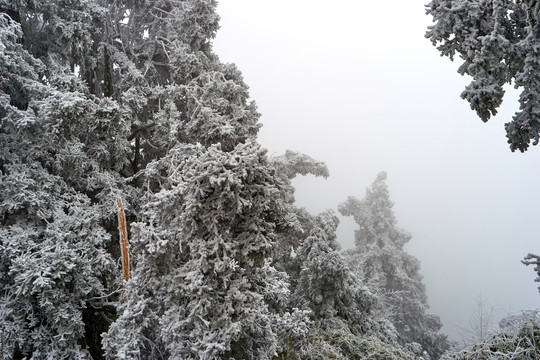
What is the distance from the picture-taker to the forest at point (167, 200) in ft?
18.5

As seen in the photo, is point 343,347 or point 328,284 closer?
point 343,347

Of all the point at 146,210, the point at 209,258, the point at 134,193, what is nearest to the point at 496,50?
the point at 209,258

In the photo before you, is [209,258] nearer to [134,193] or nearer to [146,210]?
[146,210]

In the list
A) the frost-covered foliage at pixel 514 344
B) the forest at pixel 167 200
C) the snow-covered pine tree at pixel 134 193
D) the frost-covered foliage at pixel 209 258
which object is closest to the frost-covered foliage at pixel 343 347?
the forest at pixel 167 200

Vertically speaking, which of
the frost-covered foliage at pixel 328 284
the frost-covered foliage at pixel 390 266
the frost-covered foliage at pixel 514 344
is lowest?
the frost-covered foliage at pixel 514 344

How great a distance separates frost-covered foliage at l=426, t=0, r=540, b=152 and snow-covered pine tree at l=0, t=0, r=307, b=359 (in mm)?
3186

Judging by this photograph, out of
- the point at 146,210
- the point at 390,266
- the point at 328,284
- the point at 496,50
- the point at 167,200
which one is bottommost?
the point at 167,200

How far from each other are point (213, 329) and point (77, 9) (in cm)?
785

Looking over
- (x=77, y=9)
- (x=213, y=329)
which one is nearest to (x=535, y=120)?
(x=213, y=329)

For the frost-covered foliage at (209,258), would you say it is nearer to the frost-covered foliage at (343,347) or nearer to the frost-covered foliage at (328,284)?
the frost-covered foliage at (343,347)

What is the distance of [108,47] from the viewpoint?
1036cm

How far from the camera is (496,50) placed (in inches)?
217

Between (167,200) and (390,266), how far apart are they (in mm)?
17863

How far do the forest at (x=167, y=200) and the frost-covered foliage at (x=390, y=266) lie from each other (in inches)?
332
